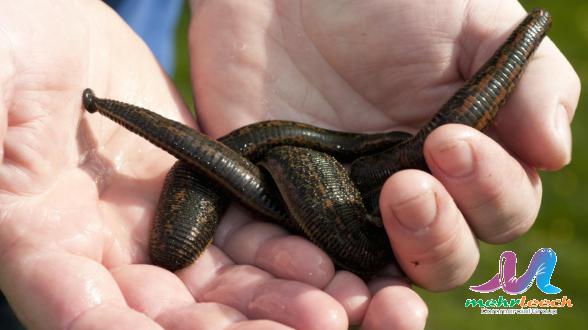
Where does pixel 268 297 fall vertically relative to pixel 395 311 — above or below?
below

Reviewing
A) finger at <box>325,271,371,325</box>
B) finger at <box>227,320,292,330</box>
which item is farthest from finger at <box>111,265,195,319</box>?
finger at <box>325,271,371,325</box>

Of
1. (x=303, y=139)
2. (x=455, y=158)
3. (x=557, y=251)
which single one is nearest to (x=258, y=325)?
(x=455, y=158)

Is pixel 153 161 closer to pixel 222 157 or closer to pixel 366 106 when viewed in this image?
pixel 222 157

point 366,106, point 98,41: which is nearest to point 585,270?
point 366,106

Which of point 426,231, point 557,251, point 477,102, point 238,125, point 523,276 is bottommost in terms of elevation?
point 557,251

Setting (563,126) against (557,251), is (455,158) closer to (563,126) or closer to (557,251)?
(563,126)

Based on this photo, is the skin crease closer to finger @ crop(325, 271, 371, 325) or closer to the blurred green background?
finger @ crop(325, 271, 371, 325)

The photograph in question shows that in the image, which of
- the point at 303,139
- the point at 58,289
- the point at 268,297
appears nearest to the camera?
the point at 58,289
